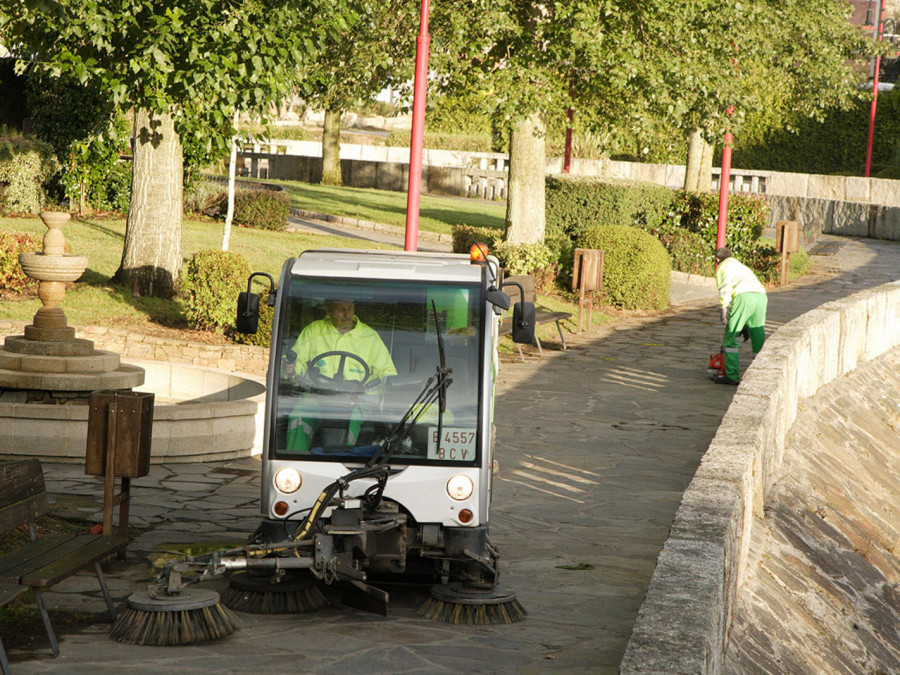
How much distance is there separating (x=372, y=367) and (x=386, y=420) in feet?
1.05

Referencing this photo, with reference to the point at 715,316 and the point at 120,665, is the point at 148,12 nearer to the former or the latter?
the point at 120,665

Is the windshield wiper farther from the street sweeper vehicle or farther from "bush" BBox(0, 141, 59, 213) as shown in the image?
"bush" BBox(0, 141, 59, 213)

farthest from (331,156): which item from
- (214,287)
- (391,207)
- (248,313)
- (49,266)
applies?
(248,313)

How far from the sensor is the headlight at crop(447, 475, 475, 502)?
21.8 feet

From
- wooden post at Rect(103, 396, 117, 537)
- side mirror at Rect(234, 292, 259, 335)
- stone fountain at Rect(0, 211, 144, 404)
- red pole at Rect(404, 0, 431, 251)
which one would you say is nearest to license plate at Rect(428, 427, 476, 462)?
side mirror at Rect(234, 292, 259, 335)

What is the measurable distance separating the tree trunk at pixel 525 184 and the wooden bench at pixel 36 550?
1485cm

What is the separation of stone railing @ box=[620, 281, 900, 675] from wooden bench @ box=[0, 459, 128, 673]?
2916mm

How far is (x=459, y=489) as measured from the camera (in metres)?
6.66

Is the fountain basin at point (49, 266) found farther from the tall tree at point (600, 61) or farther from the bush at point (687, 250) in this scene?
the bush at point (687, 250)

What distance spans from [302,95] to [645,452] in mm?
10959

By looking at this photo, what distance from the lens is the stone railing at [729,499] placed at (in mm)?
4391

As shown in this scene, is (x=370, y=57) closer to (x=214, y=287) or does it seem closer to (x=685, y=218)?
(x=214, y=287)

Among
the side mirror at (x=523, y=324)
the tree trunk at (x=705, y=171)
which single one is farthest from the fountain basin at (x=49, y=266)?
the tree trunk at (x=705, y=171)

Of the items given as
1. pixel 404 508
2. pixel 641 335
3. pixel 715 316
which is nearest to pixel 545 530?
pixel 404 508
